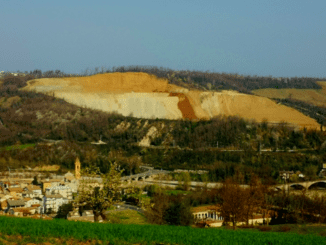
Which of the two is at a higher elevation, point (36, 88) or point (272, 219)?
point (36, 88)

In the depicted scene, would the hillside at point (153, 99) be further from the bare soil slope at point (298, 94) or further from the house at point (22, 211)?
the house at point (22, 211)

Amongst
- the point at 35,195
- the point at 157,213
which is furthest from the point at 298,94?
the point at 157,213

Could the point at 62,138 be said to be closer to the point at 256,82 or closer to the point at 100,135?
the point at 100,135

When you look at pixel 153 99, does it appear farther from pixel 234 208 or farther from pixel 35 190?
pixel 234 208

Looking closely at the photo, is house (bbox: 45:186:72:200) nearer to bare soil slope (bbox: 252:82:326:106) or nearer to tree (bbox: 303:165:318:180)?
tree (bbox: 303:165:318:180)

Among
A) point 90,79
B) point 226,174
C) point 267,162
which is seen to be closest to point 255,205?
point 226,174

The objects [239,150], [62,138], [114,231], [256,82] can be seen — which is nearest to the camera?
[114,231]
